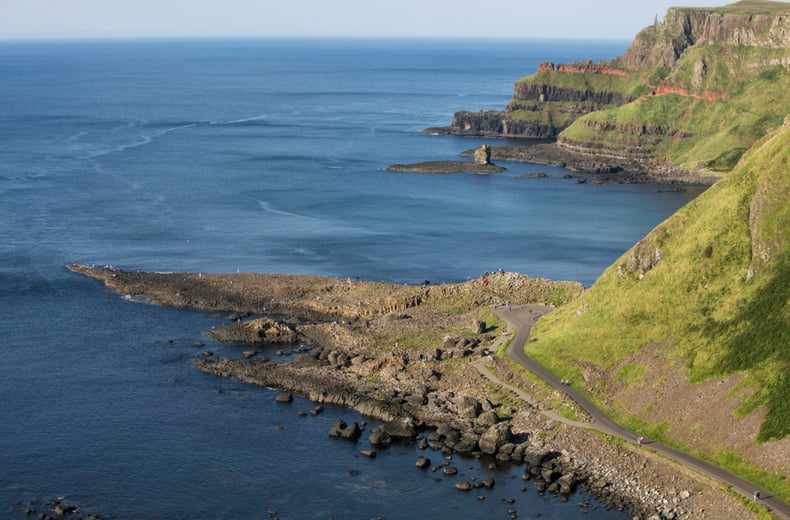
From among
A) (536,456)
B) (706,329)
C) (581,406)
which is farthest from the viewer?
(706,329)

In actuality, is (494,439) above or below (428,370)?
below

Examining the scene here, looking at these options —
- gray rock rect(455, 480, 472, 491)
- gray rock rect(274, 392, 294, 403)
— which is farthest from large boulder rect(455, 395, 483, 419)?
gray rock rect(274, 392, 294, 403)

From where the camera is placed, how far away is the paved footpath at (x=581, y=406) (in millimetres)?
90688

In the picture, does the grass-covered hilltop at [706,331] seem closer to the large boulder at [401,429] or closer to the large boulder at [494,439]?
the large boulder at [494,439]

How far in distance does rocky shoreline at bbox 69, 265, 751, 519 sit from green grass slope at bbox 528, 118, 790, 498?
17.8 ft

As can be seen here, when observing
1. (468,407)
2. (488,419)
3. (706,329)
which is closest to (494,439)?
(488,419)

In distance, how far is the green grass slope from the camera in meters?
98.6

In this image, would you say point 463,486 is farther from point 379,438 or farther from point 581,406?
point 581,406

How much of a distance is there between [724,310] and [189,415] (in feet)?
191

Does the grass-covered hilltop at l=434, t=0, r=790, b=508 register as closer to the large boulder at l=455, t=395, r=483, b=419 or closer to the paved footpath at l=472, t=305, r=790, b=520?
the paved footpath at l=472, t=305, r=790, b=520

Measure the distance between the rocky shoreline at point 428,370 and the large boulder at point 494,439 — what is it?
4.4 inches

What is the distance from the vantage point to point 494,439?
340 feet

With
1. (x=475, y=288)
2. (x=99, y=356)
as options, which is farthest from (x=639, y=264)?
(x=99, y=356)

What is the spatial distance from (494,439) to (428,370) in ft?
65.0
